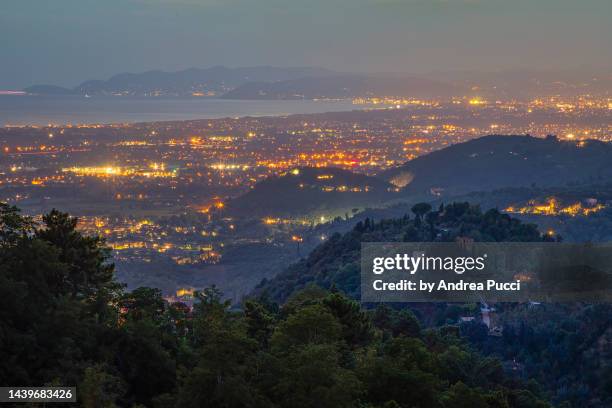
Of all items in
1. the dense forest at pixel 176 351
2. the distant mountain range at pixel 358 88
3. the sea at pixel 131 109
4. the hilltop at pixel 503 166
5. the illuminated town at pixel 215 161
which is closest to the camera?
the dense forest at pixel 176 351

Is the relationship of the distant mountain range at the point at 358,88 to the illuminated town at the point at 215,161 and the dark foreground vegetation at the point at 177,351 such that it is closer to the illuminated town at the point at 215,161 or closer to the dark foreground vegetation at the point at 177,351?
the illuminated town at the point at 215,161

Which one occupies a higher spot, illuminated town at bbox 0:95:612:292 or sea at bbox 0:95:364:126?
sea at bbox 0:95:364:126

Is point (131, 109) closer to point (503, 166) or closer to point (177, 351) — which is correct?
point (503, 166)

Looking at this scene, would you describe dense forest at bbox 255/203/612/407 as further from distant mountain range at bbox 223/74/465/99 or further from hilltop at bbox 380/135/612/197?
distant mountain range at bbox 223/74/465/99

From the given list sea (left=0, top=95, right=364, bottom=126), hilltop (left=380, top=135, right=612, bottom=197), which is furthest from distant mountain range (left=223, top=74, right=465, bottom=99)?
hilltop (left=380, top=135, right=612, bottom=197)

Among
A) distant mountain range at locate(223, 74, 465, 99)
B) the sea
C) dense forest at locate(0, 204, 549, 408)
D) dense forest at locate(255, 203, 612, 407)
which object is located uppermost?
distant mountain range at locate(223, 74, 465, 99)

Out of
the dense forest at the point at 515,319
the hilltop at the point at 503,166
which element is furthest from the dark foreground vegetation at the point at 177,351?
the hilltop at the point at 503,166

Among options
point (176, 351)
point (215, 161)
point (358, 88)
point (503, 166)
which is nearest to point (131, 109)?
point (358, 88)
